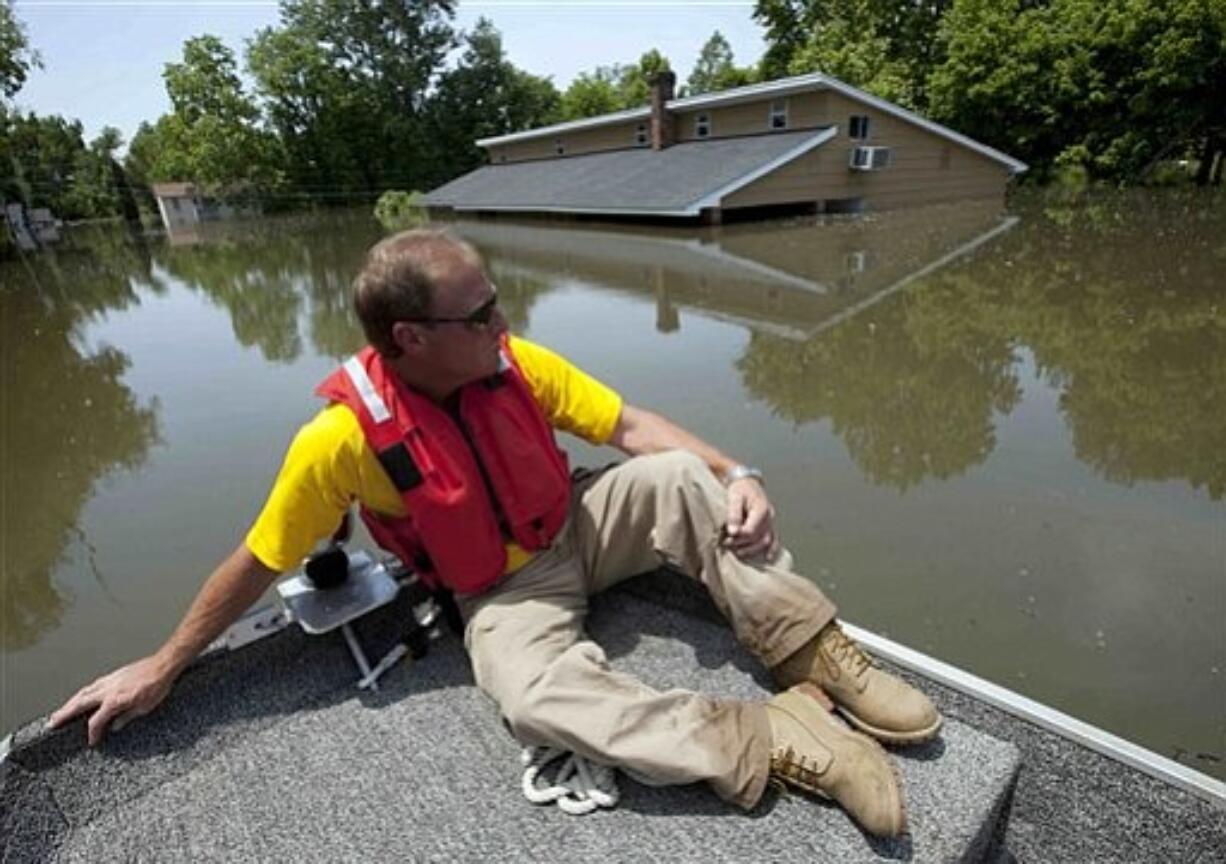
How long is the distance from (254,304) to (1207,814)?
36.3 feet

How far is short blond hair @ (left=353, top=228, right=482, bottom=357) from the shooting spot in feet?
5.26

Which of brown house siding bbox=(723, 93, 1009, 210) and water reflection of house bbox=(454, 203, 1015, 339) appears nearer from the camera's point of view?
→ water reflection of house bbox=(454, 203, 1015, 339)

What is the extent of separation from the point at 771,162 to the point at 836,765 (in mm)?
15090

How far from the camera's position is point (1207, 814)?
4.87 ft

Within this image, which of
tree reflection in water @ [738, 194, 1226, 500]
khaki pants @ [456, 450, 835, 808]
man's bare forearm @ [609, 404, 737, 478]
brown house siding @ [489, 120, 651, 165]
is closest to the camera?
khaki pants @ [456, 450, 835, 808]

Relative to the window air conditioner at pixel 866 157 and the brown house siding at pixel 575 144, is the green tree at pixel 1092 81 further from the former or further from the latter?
the brown house siding at pixel 575 144

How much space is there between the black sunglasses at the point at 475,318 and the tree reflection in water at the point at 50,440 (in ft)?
8.77

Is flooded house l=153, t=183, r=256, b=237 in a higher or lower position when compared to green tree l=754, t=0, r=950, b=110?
lower

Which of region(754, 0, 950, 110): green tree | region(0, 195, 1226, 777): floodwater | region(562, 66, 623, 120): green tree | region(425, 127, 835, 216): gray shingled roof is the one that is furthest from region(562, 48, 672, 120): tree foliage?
region(0, 195, 1226, 777): floodwater

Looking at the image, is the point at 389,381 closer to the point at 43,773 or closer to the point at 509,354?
the point at 509,354

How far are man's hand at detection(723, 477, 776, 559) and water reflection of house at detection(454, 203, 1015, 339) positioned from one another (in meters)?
4.84

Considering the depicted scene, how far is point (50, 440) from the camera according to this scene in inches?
203

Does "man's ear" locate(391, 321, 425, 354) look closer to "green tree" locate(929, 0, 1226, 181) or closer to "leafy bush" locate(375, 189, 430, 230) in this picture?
"green tree" locate(929, 0, 1226, 181)

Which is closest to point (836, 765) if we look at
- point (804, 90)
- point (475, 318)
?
point (475, 318)
